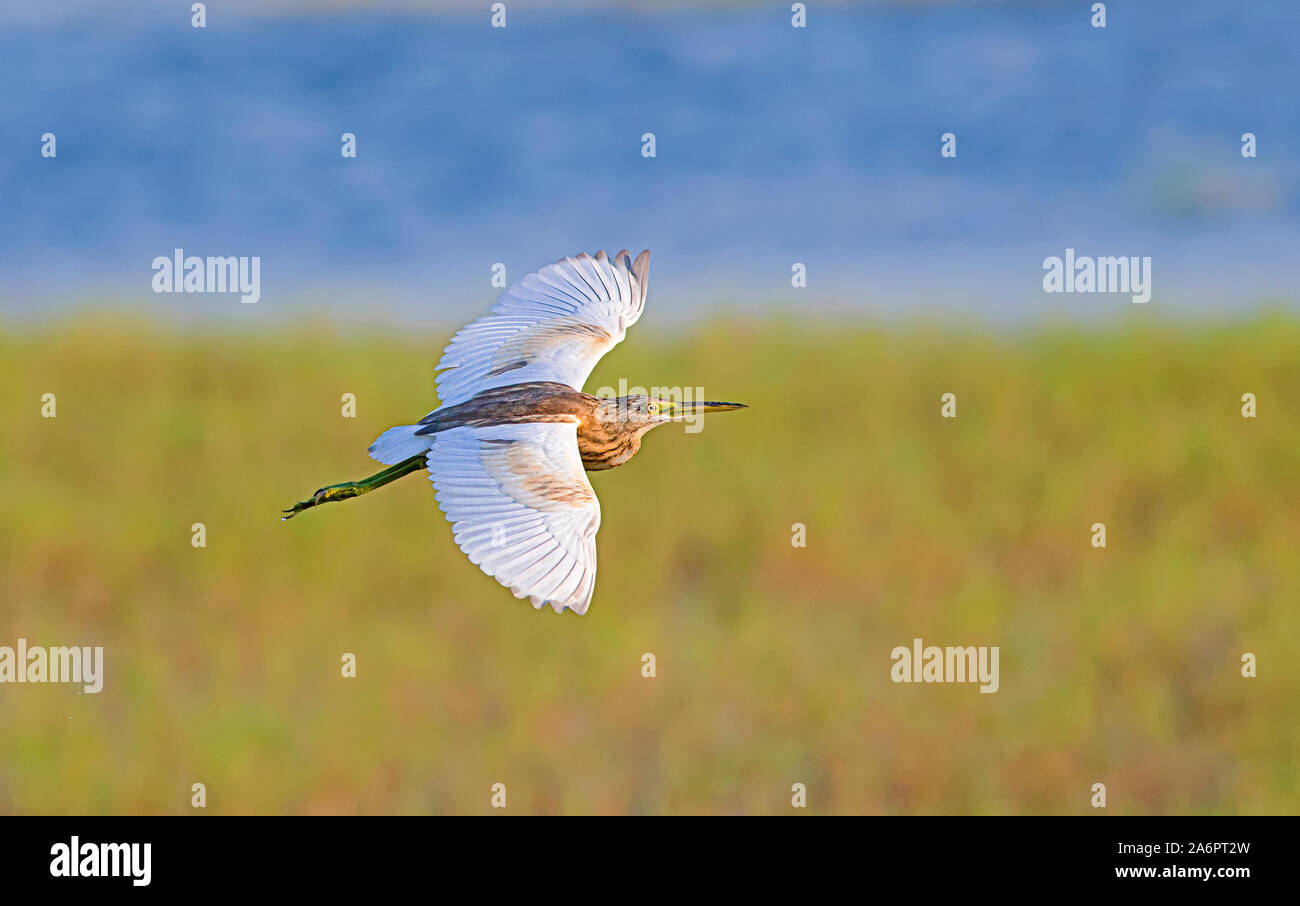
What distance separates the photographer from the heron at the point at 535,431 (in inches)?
129

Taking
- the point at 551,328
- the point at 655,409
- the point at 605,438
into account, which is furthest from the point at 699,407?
the point at 551,328

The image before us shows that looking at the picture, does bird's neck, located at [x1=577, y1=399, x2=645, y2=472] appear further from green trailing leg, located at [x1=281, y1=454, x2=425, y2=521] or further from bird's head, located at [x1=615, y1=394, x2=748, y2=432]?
green trailing leg, located at [x1=281, y1=454, x2=425, y2=521]

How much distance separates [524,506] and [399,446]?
44 cm

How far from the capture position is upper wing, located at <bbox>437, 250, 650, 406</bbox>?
409cm

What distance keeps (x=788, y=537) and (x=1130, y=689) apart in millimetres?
1865

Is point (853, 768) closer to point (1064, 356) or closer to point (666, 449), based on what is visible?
point (666, 449)

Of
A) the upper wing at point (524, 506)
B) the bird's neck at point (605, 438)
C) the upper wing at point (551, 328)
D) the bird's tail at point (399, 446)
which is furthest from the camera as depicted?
the upper wing at point (551, 328)

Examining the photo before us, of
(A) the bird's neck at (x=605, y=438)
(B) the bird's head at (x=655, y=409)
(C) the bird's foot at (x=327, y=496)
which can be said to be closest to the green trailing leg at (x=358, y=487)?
(C) the bird's foot at (x=327, y=496)

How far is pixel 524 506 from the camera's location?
335cm

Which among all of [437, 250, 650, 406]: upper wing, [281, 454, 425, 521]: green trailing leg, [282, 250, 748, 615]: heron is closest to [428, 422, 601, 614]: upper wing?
[282, 250, 748, 615]: heron

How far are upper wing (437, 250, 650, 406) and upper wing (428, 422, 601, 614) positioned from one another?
43cm

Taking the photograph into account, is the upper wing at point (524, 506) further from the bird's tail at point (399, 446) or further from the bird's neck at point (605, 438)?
the bird's neck at point (605, 438)

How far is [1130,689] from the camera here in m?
6.98

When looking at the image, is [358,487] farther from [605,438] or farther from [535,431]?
[605,438]
